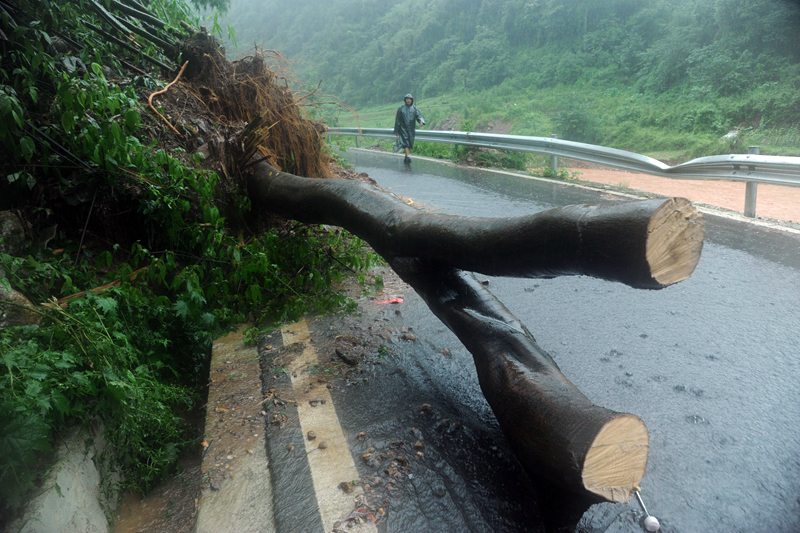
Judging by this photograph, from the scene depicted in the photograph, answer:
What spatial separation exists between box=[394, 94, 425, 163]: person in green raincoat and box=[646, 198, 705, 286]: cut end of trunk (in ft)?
40.8

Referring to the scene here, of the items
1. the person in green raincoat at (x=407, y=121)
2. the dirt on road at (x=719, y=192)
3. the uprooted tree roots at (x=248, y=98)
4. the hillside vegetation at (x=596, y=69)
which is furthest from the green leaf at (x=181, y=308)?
the person in green raincoat at (x=407, y=121)

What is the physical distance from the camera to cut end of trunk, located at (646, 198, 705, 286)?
1883 mm

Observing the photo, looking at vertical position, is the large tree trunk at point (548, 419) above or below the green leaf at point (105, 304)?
below

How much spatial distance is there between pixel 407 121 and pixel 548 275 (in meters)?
12.6

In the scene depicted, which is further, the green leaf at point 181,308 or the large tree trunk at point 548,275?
the green leaf at point 181,308

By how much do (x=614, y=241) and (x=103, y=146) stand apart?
3.63 meters

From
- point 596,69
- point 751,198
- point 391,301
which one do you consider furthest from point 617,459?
point 596,69

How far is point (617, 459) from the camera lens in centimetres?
194

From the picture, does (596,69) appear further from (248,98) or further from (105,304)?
(105,304)

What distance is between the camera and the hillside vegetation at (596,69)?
553 inches

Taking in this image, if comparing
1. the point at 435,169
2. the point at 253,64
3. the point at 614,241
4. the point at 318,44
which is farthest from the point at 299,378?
the point at 318,44

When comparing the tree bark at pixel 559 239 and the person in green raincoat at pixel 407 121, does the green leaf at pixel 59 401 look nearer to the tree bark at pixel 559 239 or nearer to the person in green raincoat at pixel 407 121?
the tree bark at pixel 559 239

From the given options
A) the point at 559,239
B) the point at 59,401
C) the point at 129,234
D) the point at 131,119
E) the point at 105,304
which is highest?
the point at 131,119

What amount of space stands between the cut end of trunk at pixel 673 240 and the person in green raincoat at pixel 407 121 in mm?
12431
